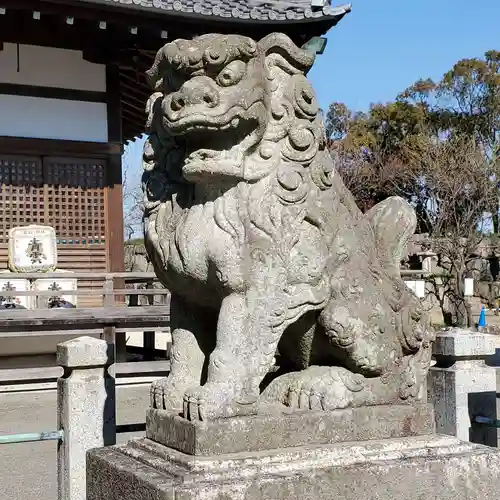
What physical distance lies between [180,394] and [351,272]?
2.39 ft

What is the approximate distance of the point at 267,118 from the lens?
7.96 ft

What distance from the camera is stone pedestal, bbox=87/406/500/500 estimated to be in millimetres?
2158

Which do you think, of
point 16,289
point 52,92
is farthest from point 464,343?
point 52,92

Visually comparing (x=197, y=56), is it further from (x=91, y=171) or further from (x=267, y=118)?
(x=91, y=171)

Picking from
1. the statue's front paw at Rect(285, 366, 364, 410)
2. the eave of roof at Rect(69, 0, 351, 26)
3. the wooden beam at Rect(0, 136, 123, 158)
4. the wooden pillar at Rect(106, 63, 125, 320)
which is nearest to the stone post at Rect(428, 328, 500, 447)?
the statue's front paw at Rect(285, 366, 364, 410)

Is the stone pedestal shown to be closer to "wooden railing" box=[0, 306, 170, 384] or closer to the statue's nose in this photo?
the statue's nose

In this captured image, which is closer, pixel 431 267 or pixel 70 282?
pixel 70 282

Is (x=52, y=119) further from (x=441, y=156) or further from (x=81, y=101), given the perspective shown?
(x=441, y=156)

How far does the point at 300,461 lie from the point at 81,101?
918 centimetres

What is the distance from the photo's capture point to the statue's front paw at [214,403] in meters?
2.23

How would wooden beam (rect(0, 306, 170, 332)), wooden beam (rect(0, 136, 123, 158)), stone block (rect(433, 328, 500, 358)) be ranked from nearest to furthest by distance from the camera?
stone block (rect(433, 328, 500, 358)) < wooden beam (rect(0, 306, 170, 332)) < wooden beam (rect(0, 136, 123, 158))

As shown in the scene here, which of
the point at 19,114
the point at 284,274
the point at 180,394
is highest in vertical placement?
the point at 19,114

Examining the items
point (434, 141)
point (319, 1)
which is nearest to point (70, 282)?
point (319, 1)

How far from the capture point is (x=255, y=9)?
10391 mm
